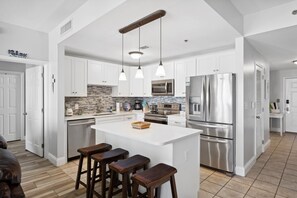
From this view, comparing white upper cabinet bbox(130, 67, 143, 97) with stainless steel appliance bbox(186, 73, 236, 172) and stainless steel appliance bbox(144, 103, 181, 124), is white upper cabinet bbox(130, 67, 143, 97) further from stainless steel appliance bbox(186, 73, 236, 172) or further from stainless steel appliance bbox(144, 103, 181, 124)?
stainless steel appliance bbox(186, 73, 236, 172)

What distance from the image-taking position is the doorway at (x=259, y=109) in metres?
3.79

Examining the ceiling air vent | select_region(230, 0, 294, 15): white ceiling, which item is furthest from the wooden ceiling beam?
select_region(230, 0, 294, 15): white ceiling

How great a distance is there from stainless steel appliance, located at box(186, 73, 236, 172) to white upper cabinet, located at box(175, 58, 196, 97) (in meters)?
0.84

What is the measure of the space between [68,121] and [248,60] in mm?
3773

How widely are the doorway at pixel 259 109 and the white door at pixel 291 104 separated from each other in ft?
10.6

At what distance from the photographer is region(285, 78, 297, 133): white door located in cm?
623

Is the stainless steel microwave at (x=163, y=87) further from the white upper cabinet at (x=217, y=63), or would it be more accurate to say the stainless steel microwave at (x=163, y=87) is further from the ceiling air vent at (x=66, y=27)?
the ceiling air vent at (x=66, y=27)

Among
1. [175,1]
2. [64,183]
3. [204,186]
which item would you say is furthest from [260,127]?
[64,183]

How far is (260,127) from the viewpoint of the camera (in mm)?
4086

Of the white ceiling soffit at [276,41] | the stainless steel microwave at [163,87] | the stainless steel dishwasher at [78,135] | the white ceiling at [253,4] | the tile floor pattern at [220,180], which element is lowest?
the tile floor pattern at [220,180]

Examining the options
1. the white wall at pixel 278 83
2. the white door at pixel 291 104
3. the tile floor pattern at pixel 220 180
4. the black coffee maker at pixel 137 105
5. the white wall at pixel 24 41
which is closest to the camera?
the tile floor pattern at pixel 220 180

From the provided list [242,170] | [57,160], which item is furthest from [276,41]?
[57,160]

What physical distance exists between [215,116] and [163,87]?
188cm

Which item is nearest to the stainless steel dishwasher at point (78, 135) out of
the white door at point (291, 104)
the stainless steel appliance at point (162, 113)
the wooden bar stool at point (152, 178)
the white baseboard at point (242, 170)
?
the stainless steel appliance at point (162, 113)
